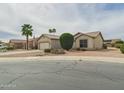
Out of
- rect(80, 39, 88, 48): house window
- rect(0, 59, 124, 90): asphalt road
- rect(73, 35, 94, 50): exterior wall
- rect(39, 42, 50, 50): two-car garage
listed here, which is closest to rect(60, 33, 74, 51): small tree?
A: rect(73, 35, 94, 50): exterior wall

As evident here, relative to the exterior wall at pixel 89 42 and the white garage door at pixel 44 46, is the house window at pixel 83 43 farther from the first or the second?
the white garage door at pixel 44 46

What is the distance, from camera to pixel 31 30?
4388cm

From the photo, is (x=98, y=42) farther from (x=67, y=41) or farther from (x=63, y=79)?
(x=63, y=79)

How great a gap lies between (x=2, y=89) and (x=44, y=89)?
1.61 meters

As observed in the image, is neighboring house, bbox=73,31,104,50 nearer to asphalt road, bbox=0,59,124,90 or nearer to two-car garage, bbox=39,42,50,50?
two-car garage, bbox=39,42,50,50

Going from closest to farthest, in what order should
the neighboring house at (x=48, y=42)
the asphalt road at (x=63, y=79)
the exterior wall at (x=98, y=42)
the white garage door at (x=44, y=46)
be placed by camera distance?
1. the asphalt road at (x=63, y=79)
2. the exterior wall at (x=98, y=42)
3. the neighboring house at (x=48, y=42)
4. the white garage door at (x=44, y=46)

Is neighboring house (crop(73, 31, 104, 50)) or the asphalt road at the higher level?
neighboring house (crop(73, 31, 104, 50))

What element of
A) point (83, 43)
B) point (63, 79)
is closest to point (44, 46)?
point (83, 43)

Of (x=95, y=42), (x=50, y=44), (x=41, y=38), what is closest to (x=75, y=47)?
(x=95, y=42)

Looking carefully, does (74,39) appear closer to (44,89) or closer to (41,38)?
(41,38)

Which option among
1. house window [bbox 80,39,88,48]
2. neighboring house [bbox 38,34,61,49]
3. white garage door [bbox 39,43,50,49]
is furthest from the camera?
white garage door [bbox 39,43,50,49]

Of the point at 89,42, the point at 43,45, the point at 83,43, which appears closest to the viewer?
the point at 89,42

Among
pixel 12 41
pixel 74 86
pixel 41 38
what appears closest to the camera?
pixel 74 86

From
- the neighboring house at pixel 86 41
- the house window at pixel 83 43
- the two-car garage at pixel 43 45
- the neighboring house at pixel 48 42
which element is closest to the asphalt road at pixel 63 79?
the neighboring house at pixel 86 41
